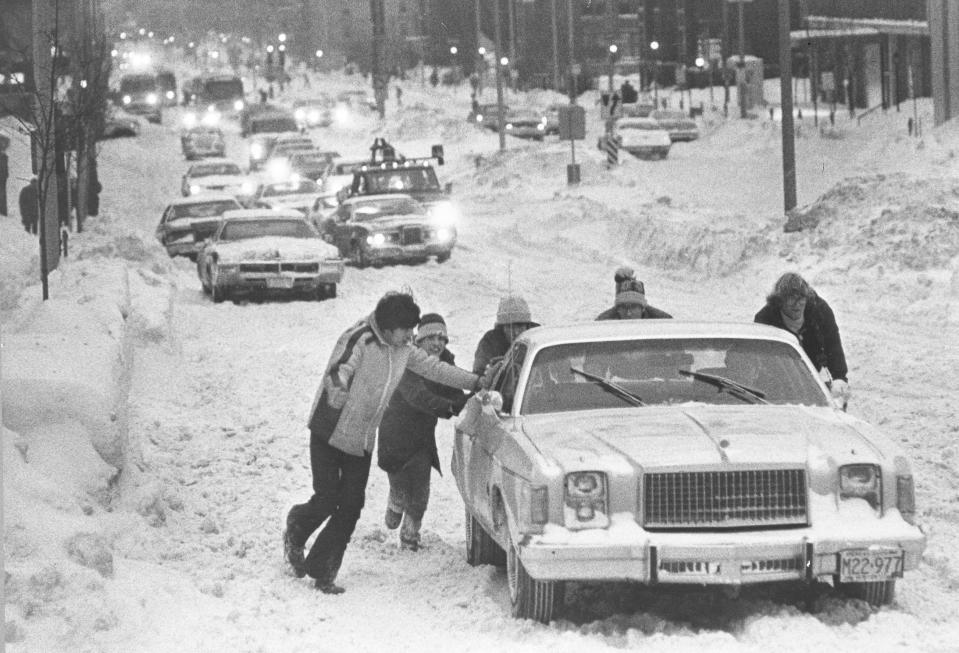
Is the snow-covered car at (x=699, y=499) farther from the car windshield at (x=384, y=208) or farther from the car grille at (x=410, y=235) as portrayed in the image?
the car windshield at (x=384, y=208)

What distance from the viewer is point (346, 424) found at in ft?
30.5

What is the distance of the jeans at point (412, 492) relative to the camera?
10.6 meters

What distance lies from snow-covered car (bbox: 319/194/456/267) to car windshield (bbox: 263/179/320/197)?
9718 millimetres

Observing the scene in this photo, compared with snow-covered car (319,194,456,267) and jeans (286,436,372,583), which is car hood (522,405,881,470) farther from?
snow-covered car (319,194,456,267)

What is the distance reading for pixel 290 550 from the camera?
31.4ft

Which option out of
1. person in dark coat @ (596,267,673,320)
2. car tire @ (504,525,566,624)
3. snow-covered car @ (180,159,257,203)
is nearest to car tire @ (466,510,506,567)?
car tire @ (504,525,566,624)

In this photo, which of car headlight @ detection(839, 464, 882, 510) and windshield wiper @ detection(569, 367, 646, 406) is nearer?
car headlight @ detection(839, 464, 882, 510)

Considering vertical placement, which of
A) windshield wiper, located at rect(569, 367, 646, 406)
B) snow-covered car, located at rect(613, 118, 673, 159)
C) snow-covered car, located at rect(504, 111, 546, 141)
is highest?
snow-covered car, located at rect(504, 111, 546, 141)

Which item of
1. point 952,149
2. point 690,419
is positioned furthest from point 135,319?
point 952,149

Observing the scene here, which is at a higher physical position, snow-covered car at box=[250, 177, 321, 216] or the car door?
snow-covered car at box=[250, 177, 321, 216]

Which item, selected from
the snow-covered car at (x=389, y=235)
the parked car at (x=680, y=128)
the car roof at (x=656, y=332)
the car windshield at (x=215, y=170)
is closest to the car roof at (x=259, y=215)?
the snow-covered car at (x=389, y=235)

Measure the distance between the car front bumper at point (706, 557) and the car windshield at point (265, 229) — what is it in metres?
19.2

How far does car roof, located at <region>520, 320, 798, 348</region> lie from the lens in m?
9.31

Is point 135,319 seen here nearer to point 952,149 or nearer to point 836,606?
point 836,606
